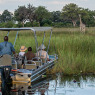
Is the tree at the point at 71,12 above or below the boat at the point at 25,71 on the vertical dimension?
above

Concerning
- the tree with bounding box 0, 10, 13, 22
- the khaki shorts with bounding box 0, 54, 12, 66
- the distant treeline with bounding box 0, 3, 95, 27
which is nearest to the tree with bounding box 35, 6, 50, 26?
the distant treeline with bounding box 0, 3, 95, 27

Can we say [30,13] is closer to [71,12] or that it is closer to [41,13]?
[41,13]

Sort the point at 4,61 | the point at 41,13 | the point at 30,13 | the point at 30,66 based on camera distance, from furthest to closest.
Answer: the point at 41,13 → the point at 30,13 → the point at 30,66 → the point at 4,61

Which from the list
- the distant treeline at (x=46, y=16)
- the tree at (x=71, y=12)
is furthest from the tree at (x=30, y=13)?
the tree at (x=71, y=12)

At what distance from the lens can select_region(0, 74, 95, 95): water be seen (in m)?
11.4

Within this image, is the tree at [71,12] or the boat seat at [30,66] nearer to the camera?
the boat seat at [30,66]

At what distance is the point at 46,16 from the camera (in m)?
95.4

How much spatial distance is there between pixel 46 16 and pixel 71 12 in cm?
1574

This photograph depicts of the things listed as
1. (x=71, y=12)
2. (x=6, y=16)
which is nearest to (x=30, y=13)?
(x=71, y=12)

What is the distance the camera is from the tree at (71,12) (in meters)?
106

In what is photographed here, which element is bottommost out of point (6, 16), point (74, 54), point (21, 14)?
point (74, 54)

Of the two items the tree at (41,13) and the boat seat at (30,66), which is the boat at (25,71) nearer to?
the boat seat at (30,66)

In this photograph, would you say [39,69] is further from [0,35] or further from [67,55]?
[0,35]

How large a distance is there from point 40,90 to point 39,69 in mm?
2318
